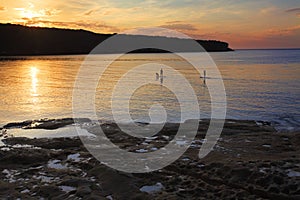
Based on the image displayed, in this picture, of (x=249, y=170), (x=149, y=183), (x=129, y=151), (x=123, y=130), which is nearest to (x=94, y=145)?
(x=129, y=151)

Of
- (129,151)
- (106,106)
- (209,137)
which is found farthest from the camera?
(106,106)

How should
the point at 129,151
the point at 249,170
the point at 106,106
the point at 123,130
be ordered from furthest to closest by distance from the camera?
1. the point at 106,106
2. the point at 123,130
3. the point at 129,151
4. the point at 249,170

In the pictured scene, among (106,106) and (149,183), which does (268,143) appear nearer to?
(149,183)

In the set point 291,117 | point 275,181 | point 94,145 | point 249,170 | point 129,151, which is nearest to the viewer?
point 275,181

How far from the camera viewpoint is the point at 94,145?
55.7ft

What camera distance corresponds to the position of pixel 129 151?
15.9 m

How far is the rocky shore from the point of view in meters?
10.7

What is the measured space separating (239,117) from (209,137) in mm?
7884

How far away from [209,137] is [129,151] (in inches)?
207

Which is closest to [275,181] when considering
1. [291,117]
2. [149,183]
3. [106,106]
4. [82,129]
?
[149,183]

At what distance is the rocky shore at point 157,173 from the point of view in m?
10.7

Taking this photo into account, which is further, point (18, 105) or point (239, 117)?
Result: point (18, 105)

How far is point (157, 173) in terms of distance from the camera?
41.5 feet

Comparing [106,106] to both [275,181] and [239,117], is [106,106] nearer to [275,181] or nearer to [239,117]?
[239,117]
